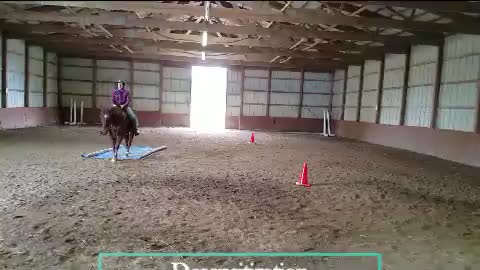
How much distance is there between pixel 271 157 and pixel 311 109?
13.9 meters

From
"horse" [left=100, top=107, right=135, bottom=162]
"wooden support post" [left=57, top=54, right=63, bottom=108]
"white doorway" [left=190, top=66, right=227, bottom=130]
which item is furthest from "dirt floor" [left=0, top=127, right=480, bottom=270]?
"white doorway" [left=190, top=66, right=227, bottom=130]

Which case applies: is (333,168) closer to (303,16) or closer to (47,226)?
(303,16)

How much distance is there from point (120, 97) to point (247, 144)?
6.23m

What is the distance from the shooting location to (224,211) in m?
4.82

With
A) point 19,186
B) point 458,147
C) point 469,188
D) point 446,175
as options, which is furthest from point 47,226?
point 458,147

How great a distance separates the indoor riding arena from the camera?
3678 mm

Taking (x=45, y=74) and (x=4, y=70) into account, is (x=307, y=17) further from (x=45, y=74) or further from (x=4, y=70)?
(x=45, y=74)

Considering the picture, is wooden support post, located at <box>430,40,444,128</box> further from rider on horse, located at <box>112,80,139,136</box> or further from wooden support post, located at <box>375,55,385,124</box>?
rider on horse, located at <box>112,80,139,136</box>

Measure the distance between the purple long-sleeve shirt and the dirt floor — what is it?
59.5 inches

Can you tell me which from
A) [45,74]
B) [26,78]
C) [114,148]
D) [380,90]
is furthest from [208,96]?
[114,148]

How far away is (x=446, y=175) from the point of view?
8562mm

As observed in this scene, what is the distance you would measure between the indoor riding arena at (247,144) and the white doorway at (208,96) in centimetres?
35

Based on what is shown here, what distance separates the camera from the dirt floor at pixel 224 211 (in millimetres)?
3576

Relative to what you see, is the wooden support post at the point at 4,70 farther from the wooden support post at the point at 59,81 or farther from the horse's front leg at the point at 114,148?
the horse's front leg at the point at 114,148
